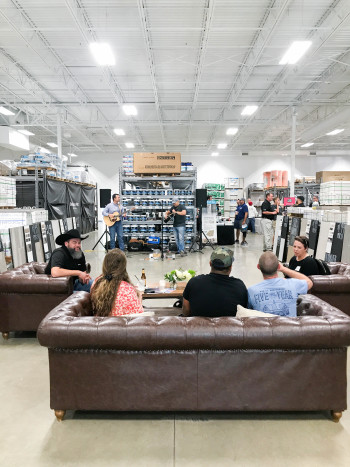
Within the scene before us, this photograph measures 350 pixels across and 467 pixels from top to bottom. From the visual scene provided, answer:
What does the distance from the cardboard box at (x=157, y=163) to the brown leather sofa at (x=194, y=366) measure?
8.90 m

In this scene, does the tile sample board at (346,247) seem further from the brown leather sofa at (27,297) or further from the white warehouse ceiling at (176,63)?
the brown leather sofa at (27,297)

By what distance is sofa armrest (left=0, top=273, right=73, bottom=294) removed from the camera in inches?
156

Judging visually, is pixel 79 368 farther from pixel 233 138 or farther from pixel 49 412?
pixel 233 138

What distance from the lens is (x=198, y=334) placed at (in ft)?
8.05

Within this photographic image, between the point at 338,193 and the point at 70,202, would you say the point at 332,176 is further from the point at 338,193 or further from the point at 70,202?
the point at 70,202

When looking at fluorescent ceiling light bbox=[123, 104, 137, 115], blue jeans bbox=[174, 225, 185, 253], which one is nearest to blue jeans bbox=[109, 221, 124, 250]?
blue jeans bbox=[174, 225, 185, 253]

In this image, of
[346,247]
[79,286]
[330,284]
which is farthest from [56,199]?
[330,284]

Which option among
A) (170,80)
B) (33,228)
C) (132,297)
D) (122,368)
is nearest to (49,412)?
(122,368)

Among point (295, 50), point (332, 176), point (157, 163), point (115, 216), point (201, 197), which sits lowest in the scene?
point (115, 216)

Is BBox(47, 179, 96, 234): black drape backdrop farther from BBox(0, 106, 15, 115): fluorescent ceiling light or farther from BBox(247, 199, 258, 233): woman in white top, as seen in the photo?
BBox(247, 199, 258, 233): woman in white top

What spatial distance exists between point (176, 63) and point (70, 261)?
7579 mm

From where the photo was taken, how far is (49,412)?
9.04ft

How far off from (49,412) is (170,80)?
1044cm

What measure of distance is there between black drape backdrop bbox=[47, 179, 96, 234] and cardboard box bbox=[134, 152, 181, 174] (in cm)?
244
